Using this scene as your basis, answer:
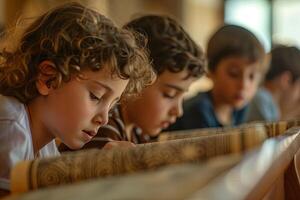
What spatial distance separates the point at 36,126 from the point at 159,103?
511 millimetres

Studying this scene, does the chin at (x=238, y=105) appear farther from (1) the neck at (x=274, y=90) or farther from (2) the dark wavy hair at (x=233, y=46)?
(1) the neck at (x=274, y=90)

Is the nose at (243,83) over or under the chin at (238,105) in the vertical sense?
over

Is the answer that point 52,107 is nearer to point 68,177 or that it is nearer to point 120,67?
point 120,67

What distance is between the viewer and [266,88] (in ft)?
10.1

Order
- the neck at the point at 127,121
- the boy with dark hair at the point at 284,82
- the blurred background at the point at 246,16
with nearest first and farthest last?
1. the neck at the point at 127,121
2. the boy with dark hair at the point at 284,82
3. the blurred background at the point at 246,16

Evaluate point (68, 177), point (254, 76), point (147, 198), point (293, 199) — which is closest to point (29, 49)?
point (68, 177)

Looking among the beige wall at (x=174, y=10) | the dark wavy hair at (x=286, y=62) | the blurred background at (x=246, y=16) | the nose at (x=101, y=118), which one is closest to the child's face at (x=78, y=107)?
the nose at (x=101, y=118)

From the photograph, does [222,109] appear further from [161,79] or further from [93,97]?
[93,97]

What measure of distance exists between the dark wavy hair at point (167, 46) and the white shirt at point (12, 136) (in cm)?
56

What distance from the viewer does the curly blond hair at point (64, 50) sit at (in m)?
1.06

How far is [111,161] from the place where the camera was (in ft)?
2.51

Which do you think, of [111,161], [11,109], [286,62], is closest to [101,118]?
[11,109]

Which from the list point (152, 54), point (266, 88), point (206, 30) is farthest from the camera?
point (206, 30)

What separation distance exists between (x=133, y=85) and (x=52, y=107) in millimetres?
211
